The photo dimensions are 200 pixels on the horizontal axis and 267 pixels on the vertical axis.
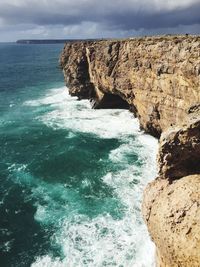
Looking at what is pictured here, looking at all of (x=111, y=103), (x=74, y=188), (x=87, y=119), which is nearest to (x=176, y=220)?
(x=74, y=188)

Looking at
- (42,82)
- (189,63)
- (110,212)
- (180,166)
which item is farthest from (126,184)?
(42,82)

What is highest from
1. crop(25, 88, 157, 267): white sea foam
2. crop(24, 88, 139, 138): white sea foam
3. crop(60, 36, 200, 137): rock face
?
crop(60, 36, 200, 137): rock face

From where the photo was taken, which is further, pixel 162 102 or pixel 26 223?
pixel 162 102

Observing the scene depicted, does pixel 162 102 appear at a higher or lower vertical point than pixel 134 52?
lower

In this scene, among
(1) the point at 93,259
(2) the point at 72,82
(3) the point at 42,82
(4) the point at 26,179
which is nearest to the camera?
(1) the point at 93,259

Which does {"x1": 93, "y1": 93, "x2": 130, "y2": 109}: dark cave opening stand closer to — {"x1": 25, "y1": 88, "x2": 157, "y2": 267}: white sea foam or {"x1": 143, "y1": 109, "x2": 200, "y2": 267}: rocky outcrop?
{"x1": 25, "y1": 88, "x2": 157, "y2": 267}: white sea foam

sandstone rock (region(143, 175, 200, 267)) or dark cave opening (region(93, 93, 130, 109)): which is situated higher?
sandstone rock (region(143, 175, 200, 267))

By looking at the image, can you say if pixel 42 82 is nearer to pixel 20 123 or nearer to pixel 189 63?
pixel 20 123

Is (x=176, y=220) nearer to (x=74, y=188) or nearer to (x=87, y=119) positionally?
(x=74, y=188)

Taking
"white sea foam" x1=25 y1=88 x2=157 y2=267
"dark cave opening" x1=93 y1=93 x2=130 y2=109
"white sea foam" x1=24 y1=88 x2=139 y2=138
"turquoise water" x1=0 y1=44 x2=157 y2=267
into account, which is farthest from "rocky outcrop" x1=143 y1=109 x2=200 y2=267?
"dark cave opening" x1=93 y1=93 x2=130 y2=109
